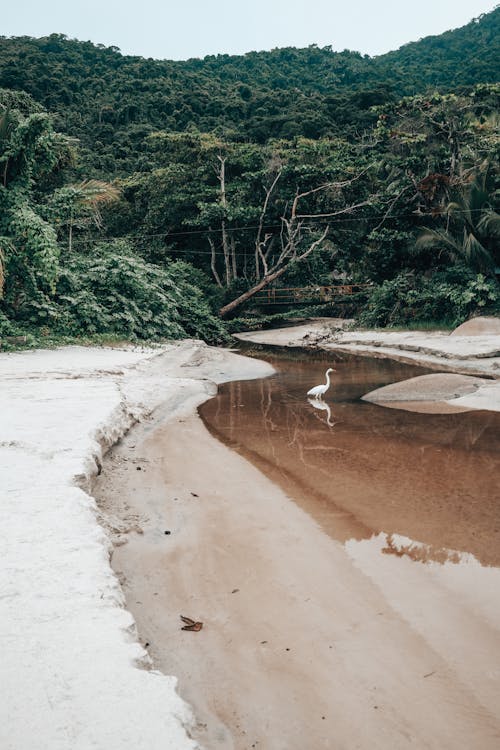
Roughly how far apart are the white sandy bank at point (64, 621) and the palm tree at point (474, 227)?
18402 mm

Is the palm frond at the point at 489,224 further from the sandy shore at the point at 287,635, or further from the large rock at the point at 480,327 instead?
the sandy shore at the point at 287,635

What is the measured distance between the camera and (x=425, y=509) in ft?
15.1

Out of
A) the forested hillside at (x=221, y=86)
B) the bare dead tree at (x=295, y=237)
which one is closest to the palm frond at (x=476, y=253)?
the bare dead tree at (x=295, y=237)

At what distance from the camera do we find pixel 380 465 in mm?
5859

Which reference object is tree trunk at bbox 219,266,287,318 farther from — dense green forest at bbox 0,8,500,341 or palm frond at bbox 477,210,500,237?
palm frond at bbox 477,210,500,237

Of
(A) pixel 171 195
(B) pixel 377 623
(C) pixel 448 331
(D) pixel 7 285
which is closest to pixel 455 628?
(B) pixel 377 623

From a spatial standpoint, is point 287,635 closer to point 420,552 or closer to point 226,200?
point 420,552

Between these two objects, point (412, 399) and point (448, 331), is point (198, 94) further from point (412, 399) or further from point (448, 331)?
point (412, 399)

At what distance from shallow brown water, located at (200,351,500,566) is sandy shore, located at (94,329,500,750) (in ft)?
1.41

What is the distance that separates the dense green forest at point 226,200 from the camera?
15.3 meters

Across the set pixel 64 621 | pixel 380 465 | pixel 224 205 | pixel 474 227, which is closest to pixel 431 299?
pixel 474 227

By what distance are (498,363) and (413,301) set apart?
9799 mm

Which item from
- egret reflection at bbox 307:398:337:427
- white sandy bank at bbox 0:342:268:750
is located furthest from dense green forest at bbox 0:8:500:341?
white sandy bank at bbox 0:342:268:750

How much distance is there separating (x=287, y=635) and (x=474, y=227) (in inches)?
804
